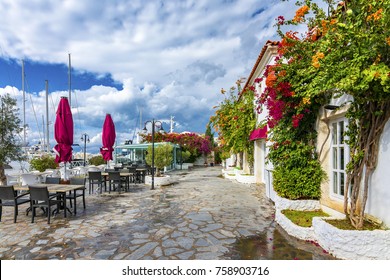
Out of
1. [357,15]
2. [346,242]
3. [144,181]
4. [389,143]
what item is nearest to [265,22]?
[357,15]

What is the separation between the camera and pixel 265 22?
7.08 meters

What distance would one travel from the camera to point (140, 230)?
17.6ft

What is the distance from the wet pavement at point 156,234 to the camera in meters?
4.15

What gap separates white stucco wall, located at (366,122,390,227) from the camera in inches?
159

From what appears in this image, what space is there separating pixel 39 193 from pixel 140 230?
2867 mm

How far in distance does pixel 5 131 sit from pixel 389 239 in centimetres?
1284

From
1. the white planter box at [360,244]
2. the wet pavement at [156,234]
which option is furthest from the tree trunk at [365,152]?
the wet pavement at [156,234]

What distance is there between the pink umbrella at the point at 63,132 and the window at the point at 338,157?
8286 millimetres

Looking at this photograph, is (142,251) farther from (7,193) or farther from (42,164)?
(42,164)

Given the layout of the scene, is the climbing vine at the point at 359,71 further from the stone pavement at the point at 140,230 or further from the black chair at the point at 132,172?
the black chair at the point at 132,172

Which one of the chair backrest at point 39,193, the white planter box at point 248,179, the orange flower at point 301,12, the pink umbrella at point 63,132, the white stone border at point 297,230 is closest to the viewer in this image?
the white stone border at point 297,230

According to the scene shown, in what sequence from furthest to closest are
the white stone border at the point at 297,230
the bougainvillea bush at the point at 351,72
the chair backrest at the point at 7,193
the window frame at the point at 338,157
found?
1. the chair backrest at the point at 7,193
2. the window frame at the point at 338,157
3. the white stone border at the point at 297,230
4. the bougainvillea bush at the point at 351,72

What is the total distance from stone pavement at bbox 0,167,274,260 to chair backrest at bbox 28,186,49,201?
735 mm

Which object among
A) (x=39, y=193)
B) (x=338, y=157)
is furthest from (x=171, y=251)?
(x=338, y=157)
